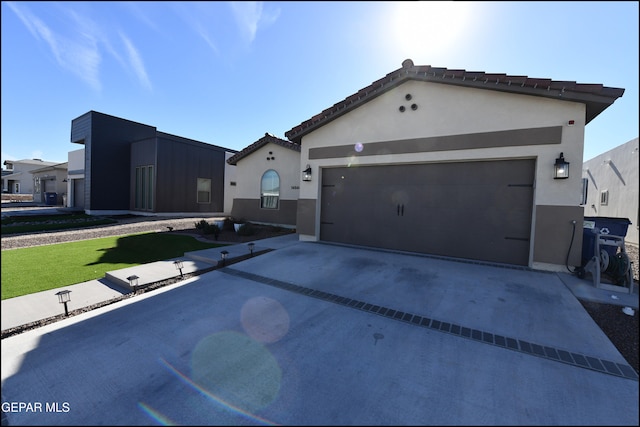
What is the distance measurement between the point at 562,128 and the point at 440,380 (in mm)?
5785

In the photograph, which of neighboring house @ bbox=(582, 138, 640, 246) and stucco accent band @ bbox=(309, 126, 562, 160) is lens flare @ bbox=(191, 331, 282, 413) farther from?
neighboring house @ bbox=(582, 138, 640, 246)

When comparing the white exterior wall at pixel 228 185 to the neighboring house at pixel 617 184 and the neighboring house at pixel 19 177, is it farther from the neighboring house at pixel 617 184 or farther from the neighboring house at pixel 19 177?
the neighboring house at pixel 19 177

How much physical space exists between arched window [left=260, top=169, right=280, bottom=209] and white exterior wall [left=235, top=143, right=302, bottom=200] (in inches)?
7.5

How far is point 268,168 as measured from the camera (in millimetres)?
12609

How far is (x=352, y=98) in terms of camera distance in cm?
754

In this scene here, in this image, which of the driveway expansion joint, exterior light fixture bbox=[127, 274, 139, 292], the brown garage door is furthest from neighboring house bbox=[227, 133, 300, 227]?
the driveway expansion joint

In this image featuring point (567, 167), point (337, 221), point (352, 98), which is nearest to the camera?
point (567, 167)

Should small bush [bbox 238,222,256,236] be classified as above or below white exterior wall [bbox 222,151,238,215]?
below

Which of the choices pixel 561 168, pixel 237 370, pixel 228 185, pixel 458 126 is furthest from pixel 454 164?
pixel 228 185

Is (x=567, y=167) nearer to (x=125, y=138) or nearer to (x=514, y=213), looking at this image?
(x=514, y=213)

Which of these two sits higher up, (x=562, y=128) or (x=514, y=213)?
(x=562, y=128)

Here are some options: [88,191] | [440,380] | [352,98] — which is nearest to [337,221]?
[352,98]

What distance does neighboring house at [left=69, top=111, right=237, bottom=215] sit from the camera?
15578mm

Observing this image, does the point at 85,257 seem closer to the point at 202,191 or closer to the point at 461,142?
the point at 461,142
